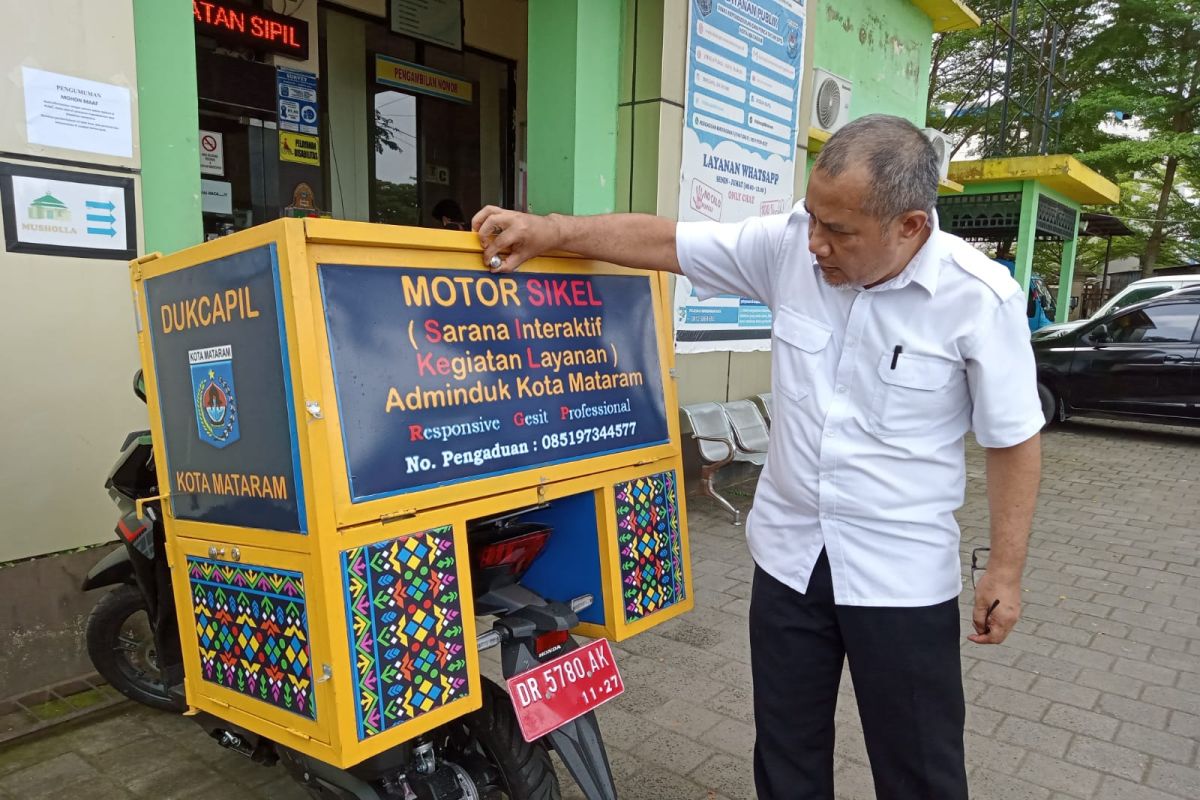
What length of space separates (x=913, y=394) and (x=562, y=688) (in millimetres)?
1048

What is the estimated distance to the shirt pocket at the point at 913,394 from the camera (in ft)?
5.40

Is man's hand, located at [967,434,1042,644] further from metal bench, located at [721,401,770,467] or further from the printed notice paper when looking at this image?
metal bench, located at [721,401,770,467]

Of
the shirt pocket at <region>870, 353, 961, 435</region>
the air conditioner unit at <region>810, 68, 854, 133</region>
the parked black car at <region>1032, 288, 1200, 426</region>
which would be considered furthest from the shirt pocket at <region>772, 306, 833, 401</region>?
the parked black car at <region>1032, 288, 1200, 426</region>

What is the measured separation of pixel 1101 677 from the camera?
3467mm

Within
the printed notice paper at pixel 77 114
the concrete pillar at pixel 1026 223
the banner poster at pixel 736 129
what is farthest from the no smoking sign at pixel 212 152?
the concrete pillar at pixel 1026 223

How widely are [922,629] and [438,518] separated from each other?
3.44ft

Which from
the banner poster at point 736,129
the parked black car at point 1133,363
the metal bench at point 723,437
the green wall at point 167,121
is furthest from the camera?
the parked black car at point 1133,363

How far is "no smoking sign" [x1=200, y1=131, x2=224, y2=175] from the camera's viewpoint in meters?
5.82

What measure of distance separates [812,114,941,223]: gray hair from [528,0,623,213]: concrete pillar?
3.45 metres

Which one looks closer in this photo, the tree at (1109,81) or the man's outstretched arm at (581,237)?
the man's outstretched arm at (581,237)

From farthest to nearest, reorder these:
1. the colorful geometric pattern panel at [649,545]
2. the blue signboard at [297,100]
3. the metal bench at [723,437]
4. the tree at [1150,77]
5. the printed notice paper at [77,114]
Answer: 1. the tree at [1150,77]
2. the blue signboard at [297,100]
3. the metal bench at [723,437]
4. the printed notice paper at [77,114]
5. the colorful geometric pattern panel at [649,545]

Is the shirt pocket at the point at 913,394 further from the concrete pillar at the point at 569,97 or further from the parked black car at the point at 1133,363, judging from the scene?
the parked black car at the point at 1133,363

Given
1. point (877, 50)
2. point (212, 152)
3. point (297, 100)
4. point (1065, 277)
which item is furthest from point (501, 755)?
point (1065, 277)

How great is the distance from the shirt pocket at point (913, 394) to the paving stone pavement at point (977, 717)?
1.51 m
